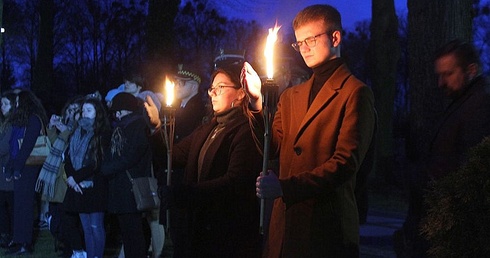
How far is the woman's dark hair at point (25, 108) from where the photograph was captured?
979 cm

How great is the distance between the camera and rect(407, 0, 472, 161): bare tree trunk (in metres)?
7.32

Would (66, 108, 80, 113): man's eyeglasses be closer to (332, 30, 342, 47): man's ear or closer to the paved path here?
the paved path

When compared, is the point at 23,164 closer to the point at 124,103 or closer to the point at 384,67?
the point at 124,103

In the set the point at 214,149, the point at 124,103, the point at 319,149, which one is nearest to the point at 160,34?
the point at 124,103

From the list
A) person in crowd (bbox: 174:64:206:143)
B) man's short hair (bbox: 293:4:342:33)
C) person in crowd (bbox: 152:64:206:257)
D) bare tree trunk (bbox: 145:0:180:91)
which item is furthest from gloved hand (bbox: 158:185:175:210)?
bare tree trunk (bbox: 145:0:180:91)

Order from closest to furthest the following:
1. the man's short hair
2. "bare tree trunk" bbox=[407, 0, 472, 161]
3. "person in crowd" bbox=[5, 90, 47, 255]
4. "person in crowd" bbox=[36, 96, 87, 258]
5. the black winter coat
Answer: the man's short hair < "bare tree trunk" bbox=[407, 0, 472, 161] < the black winter coat < "person in crowd" bbox=[36, 96, 87, 258] < "person in crowd" bbox=[5, 90, 47, 255]

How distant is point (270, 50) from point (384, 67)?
18.2 meters

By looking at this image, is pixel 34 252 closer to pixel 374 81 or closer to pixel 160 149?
pixel 160 149

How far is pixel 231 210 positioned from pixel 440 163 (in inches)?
A: 49.2

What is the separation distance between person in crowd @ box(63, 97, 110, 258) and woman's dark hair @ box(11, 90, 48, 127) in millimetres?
1506

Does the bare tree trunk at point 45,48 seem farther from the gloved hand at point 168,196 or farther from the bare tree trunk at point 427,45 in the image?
the gloved hand at point 168,196

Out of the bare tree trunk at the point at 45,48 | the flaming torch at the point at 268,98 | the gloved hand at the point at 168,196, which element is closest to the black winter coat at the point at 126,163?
the gloved hand at the point at 168,196

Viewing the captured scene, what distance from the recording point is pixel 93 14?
45906 mm

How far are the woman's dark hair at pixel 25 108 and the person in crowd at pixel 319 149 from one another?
6.49 metres
